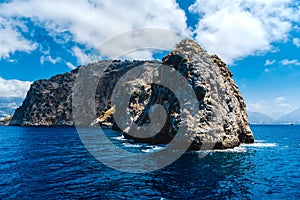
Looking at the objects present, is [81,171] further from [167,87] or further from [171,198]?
[167,87]

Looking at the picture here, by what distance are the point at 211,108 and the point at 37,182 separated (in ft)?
145

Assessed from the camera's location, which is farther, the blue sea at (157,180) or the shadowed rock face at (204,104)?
the shadowed rock face at (204,104)

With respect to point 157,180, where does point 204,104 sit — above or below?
above

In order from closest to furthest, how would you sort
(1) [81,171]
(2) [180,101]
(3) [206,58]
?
(1) [81,171] < (2) [180,101] < (3) [206,58]

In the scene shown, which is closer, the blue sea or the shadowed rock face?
the blue sea

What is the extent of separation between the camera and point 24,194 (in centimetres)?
2589

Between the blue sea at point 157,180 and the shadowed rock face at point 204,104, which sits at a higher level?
the shadowed rock face at point 204,104

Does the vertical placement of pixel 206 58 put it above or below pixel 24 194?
above

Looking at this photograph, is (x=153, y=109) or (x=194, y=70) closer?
(x=194, y=70)

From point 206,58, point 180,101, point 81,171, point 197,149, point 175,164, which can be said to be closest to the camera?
point 81,171

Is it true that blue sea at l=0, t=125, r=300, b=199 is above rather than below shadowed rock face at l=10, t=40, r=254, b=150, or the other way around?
below

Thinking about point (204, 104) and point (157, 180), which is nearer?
point (157, 180)

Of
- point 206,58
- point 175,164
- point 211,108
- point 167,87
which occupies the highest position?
Answer: point 206,58

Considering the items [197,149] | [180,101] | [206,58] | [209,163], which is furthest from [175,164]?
[206,58]
